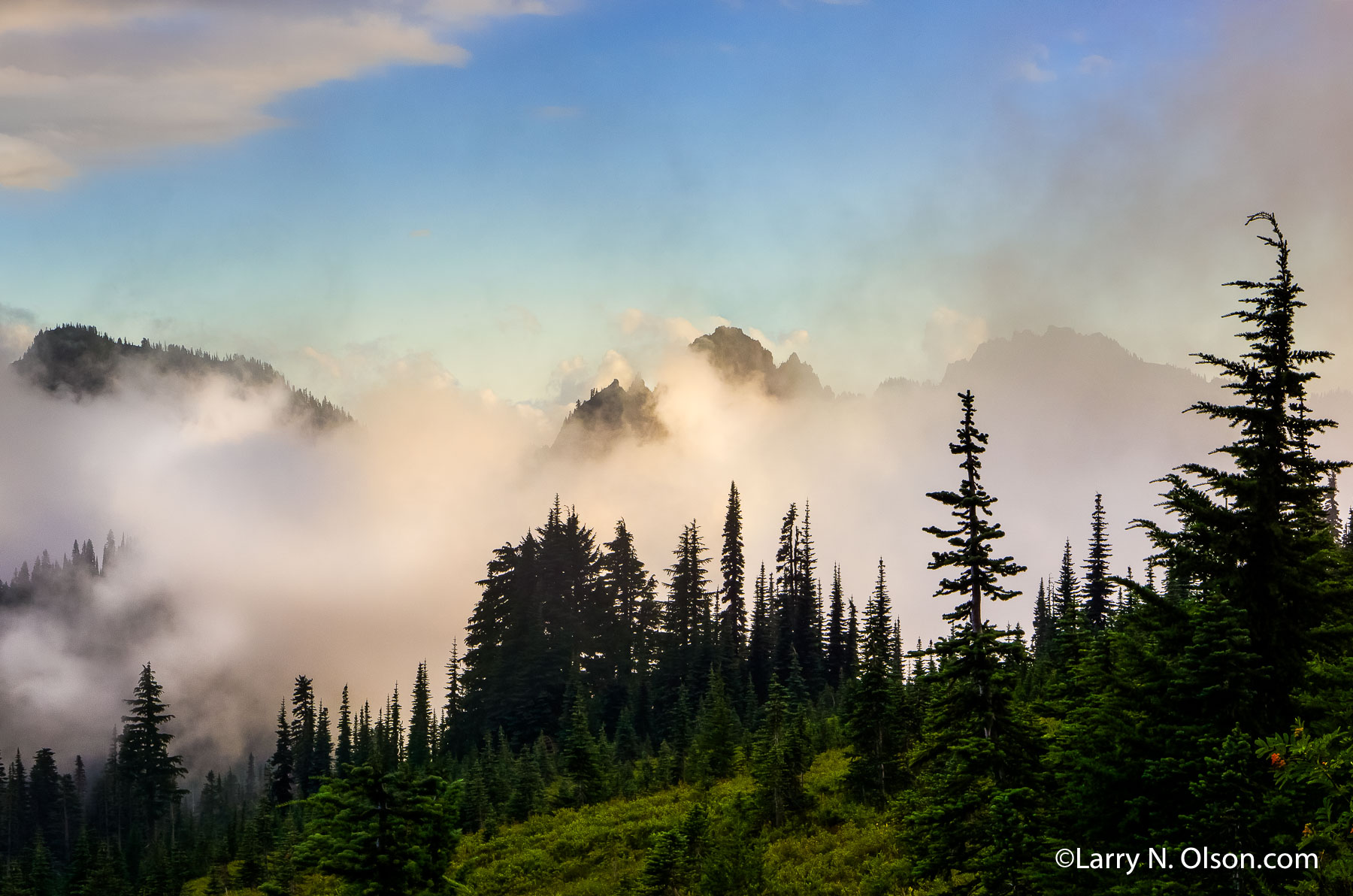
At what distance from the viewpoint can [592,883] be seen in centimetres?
4284

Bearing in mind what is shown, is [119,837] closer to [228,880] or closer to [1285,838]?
[228,880]

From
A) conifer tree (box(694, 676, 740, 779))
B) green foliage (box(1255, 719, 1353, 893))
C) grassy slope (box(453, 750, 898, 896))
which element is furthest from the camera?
conifer tree (box(694, 676, 740, 779))

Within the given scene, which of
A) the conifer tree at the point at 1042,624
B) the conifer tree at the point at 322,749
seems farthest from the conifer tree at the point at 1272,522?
the conifer tree at the point at 322,749

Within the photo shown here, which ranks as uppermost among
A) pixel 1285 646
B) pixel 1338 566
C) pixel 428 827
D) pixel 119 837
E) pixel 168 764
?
pixel 1338 566

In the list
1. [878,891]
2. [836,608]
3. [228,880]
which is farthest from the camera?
[836,608]

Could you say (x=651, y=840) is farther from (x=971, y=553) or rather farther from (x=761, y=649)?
(x=761, y=649)

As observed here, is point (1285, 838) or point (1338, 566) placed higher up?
point (1338, 566)

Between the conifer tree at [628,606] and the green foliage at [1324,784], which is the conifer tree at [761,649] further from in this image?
the green foliage at [1324,784]

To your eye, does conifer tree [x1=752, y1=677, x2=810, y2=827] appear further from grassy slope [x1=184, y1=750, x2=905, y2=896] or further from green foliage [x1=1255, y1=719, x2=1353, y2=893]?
green foliage [x1=1255, y1=719, x2=1353, y2=893]

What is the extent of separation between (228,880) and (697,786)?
133ft

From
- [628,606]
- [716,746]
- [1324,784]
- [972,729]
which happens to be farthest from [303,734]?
[1324,784]

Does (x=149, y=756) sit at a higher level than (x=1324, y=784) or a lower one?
lower

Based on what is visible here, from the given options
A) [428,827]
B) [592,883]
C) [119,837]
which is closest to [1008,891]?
[428,827]

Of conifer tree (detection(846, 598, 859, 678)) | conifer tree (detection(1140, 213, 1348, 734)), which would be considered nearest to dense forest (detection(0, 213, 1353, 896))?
conifer tree (detection(1140, 213, 1348, 734))
